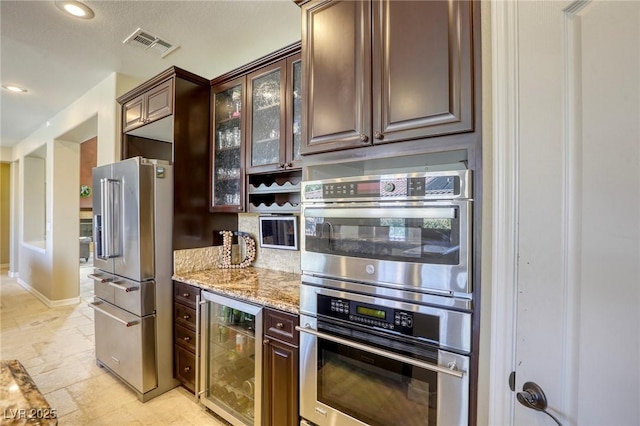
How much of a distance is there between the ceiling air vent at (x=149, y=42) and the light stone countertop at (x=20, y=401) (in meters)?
2.49

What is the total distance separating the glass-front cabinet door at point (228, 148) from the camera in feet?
8.13

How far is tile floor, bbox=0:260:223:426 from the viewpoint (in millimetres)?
2193

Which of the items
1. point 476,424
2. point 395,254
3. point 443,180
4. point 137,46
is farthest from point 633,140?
point 137,46

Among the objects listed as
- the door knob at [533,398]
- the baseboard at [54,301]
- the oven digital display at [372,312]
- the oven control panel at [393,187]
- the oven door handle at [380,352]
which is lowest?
the baseboard at [54,301]

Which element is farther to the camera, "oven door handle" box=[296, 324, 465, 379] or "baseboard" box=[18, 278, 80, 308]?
"baseboard" box=[18, 278, 80, 308]

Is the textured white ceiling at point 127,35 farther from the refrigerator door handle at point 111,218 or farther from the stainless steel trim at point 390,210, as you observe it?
the stainless steel trim at point 390,210

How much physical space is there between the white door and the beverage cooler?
1.41 meters

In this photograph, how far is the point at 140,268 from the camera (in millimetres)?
2328

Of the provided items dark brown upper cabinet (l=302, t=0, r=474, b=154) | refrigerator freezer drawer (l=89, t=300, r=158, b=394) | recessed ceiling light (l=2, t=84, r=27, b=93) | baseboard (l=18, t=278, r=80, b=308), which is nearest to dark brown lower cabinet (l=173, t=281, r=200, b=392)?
refrigerator freezer drawer (l=89, t=300, r=158, b=394)

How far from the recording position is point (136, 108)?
9.39ft

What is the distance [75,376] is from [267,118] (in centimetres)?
285

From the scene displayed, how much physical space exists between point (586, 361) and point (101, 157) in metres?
4.07

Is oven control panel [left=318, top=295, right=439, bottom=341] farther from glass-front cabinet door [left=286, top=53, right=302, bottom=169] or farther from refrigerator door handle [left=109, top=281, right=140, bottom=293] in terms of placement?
refrigerator door handle [left=109, top=281, right=140, bottom=293]

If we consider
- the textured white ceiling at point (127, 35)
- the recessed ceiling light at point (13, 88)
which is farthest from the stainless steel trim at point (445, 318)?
the recessed ceiling light at point (13, 88)
